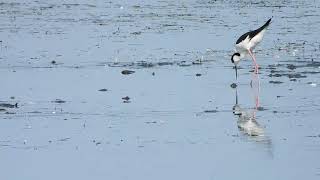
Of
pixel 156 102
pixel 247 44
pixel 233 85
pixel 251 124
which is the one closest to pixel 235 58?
pixel 247 44

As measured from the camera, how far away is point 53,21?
104ft

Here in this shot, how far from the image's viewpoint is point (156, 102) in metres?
15.7

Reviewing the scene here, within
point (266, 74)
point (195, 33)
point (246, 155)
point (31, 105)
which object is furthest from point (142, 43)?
point (246, 155)

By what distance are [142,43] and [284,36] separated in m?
3.97

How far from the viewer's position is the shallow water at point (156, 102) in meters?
11.4

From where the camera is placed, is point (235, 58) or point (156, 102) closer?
point (156, 102)

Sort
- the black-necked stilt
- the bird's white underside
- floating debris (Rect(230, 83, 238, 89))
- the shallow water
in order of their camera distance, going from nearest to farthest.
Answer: the shallow water
floating debris (Rect(230, 83, 238, 89))
the black-necked stilt
the bird's white underside

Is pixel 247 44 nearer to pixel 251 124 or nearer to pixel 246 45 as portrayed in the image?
pixel 246 45

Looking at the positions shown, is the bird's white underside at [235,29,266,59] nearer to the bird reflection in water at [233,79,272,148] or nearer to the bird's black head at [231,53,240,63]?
the bird's black head at [231,53,240,63]

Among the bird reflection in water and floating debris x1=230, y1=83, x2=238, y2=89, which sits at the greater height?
floating debris x1=230, y1=83, x2=238, y2=89

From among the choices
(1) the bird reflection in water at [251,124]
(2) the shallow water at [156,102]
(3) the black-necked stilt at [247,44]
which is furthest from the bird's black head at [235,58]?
(1) the bird reflection in water at [251,124]

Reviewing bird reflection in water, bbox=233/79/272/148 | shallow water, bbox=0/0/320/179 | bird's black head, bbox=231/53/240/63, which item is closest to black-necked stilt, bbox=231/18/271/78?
bird's black head, bbox=231/53/240/63

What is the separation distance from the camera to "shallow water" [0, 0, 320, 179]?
1138 centimetres

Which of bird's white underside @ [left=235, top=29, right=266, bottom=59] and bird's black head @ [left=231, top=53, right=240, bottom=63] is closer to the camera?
bird's black head @ [left=231, top=53, right=240, bottom=63]
